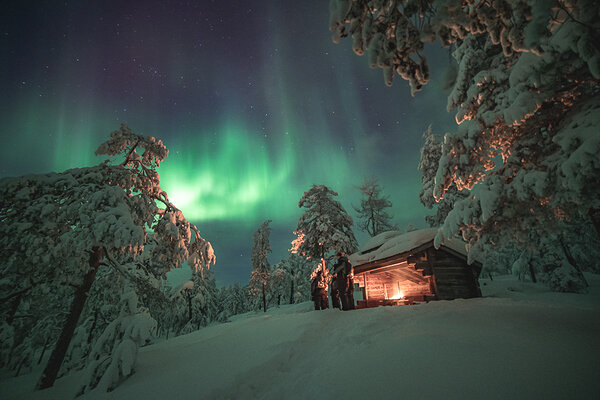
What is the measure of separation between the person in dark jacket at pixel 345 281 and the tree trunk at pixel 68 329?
867cm

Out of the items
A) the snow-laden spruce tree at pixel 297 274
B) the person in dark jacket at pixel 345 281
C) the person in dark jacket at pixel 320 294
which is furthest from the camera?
the snow-laden spruce tree at pixel 297 274

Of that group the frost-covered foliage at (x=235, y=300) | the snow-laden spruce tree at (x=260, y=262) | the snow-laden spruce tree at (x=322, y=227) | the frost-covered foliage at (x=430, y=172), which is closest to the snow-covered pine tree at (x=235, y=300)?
the frost-covered foliage at (x=235, y=300)

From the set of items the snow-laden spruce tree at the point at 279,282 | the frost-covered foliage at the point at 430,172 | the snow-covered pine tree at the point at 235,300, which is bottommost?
the snow-covered pine tree at the point at 235,300

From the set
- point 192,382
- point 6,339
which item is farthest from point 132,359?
point 6,339

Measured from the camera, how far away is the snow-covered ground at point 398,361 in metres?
2.39

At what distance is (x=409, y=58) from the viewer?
2.79m

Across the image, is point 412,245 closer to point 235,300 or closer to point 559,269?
point 559,269

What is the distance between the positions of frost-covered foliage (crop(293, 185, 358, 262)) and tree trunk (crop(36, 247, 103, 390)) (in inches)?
462

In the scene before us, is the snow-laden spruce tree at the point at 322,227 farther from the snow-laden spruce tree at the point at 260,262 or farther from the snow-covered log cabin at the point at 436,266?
the snow-laden spruce tree at the point at 260,262

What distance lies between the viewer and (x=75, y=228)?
617 centimetres

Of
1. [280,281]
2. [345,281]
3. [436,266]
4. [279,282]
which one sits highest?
[436,266]

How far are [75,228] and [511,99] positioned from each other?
1066 cm

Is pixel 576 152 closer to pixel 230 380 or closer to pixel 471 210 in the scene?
pixel 471 210

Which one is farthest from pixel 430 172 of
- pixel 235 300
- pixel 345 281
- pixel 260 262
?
Answer: pixel 235 300
